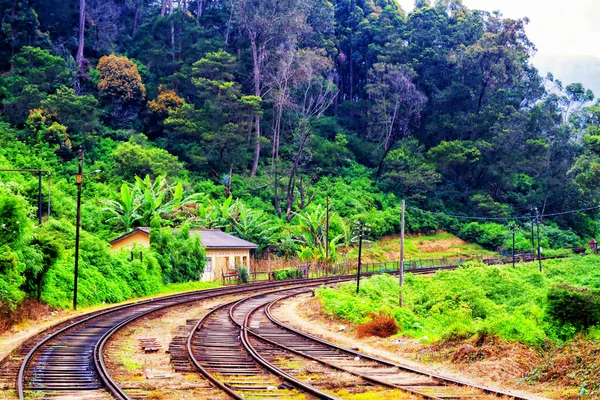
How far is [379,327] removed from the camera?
19.6 meters

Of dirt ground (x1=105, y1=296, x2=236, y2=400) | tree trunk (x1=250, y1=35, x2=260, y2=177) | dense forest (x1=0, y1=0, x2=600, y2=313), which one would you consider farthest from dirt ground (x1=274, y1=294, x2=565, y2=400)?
tree trunk (x1=250, y1=35, x2=260, y2=177)

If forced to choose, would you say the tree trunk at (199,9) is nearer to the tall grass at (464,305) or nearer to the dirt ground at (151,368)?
the tall grass at (464,305)

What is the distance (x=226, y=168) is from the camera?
6350 cm

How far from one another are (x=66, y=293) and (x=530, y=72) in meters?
69.1

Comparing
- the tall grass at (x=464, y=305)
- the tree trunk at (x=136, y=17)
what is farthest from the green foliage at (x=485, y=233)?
the tree trunk at (x=136, y=17)

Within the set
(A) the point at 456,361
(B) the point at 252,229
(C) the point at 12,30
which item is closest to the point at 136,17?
(C) the point at 12,30

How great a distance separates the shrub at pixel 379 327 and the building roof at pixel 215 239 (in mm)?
21260

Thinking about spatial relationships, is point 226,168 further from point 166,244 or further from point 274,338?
point 274,338

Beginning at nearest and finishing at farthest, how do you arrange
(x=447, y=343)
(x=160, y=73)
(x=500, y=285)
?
(x=447, y=343), (x=500, y=285), (x=160, y=73)

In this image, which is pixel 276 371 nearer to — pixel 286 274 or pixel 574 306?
pixel 574 306

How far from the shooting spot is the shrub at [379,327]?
19422 mm

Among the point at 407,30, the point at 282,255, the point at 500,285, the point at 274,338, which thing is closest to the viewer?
→ the point at 274,338

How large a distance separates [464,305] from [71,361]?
13.5 m

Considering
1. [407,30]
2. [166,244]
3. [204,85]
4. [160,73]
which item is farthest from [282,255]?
[407,30]
